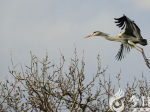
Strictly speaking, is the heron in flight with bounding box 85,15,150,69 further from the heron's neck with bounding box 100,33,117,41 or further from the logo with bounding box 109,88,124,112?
the logo with bounding box 109,88,124,112

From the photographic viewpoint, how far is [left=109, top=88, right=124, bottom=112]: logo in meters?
8.09

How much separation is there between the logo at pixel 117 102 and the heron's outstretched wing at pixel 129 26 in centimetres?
329

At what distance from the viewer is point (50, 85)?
761 cm

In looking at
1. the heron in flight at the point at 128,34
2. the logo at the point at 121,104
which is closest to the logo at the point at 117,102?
the logo at the point at 121,104

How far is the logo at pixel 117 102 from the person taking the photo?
809cm

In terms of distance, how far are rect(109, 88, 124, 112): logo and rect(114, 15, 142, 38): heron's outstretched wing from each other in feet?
10.8

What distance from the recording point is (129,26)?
11.5 metres

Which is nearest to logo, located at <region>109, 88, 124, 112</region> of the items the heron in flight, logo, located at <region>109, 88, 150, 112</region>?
logo, located at <region>109, 88, 150, 112</region>

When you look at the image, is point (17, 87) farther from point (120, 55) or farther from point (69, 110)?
point (120, 55)

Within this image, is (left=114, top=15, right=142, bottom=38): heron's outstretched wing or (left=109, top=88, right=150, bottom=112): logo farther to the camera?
(left=114, top=15, right=142, bottom=38): heron's outstretched wing

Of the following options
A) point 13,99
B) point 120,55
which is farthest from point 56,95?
point 120,55

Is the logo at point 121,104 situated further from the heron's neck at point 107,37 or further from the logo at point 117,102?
the heron's neck at point 107,37

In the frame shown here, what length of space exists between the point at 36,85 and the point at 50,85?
383mm

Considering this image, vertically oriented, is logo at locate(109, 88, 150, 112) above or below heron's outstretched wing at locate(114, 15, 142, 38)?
below
